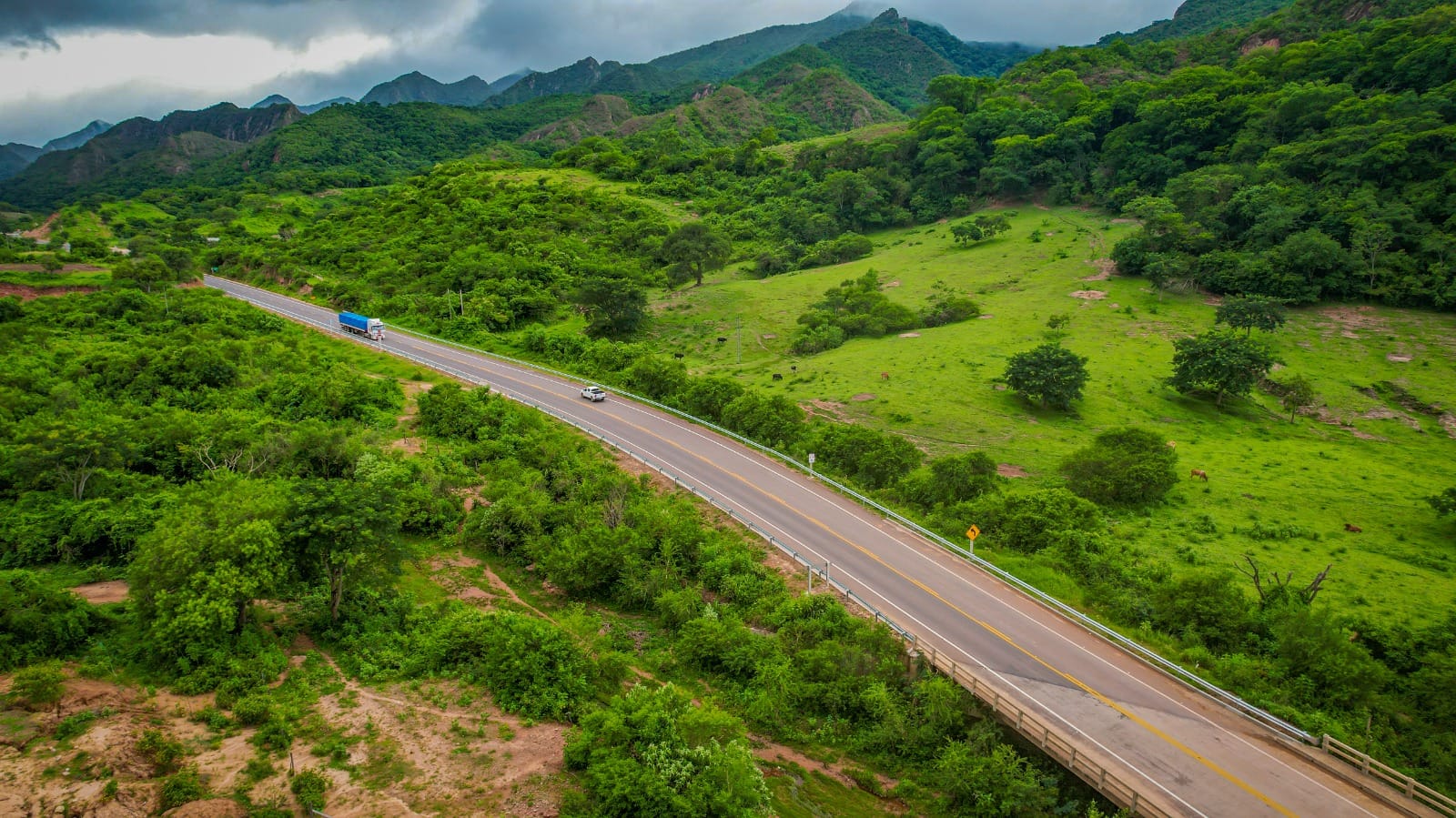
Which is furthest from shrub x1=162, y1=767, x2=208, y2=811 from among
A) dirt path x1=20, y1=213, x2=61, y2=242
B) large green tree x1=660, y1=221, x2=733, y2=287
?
dirt path x1=20, y1=213, x2=61, y2=242

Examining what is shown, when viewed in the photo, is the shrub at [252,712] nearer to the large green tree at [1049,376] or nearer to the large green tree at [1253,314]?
the large green tree at [1049,376]

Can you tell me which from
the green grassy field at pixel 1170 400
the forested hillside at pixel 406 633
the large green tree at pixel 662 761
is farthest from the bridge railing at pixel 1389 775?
the large green tree at pixel 662 761

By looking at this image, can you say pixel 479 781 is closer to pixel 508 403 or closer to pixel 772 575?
pixel 772 575

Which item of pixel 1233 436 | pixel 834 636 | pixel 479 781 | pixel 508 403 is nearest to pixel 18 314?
pixel 508 403

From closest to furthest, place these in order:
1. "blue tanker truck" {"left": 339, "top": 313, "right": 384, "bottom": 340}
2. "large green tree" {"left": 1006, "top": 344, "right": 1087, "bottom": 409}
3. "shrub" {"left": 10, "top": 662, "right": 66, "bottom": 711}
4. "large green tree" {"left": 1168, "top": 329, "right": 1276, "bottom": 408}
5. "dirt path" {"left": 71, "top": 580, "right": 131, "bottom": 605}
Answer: "shrub" {"left": 10, "top": 662, "right": 66, "bottom": 711} < "dirt path" {"left": 71, "top": 580, "right": 131, "bottom": 605} < "large green tree" {"left": 1168, "top": 329, "right": 1276, "bottom": 408} < "large green tree" {"left": 1006, "top": 344, "right": 1087, "bottom": 409} < "blue tanker truck" {"left": 339, "top": 313, "right": 384, "bottom": 340}

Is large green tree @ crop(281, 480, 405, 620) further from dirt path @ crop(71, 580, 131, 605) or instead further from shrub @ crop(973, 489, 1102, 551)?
shrub @ crop(973, 489, 1102, 551)
